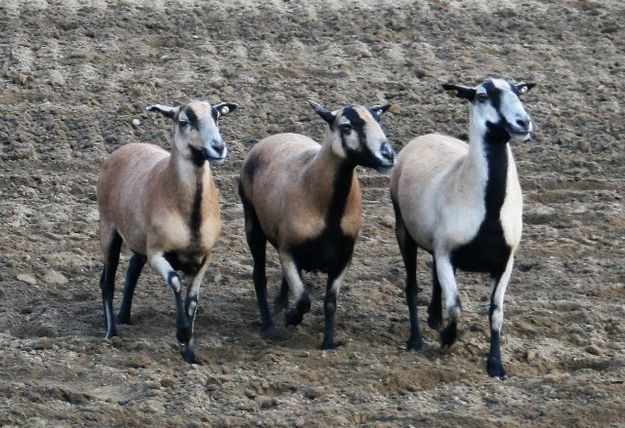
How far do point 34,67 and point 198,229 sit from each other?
25.9 feet

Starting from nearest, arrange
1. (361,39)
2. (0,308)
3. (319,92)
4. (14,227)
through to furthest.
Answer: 1. (0,308)
2. (14,227)
3. (319,92)
4. (361,39)

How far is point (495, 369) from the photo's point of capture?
1015 centimetres

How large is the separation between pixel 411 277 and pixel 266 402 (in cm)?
209

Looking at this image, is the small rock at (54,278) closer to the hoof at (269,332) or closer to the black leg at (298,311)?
the hoof at (269,332)

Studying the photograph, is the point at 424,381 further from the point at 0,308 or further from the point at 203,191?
the point at 0,308

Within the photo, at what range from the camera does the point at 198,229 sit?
34.3ft

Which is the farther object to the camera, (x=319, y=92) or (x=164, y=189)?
(x=319, y=92)

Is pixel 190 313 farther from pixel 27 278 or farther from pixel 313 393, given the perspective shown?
pixel 27 278

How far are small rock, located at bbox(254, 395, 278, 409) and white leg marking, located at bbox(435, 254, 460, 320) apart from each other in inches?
59.0

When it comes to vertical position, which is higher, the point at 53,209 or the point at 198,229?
the point at 198,229

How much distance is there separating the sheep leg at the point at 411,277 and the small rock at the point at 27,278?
2.98m

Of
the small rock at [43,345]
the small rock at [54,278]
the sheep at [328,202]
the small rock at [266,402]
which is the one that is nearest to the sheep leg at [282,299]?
the sheep at [328,202]

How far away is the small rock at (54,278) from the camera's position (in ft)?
39.9

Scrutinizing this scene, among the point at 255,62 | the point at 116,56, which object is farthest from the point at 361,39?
the point at 116,56
